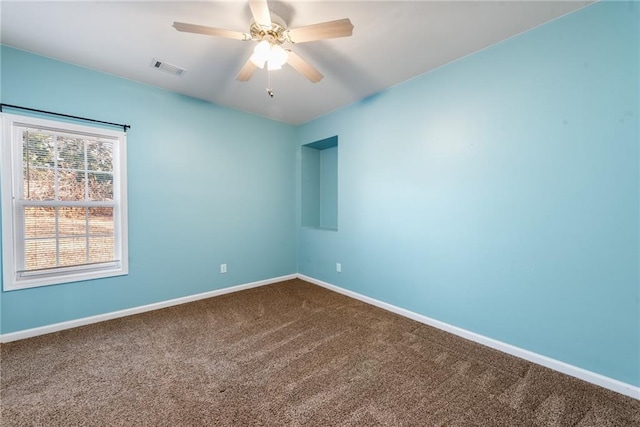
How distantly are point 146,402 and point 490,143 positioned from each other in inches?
128

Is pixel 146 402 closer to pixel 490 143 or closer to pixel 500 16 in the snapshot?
pixel 490 143

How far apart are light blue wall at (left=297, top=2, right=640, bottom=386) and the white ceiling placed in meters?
0.29

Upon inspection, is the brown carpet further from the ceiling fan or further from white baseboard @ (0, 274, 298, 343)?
the ceiling fan

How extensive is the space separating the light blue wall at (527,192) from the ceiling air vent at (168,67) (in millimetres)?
2236

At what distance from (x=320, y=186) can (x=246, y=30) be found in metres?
2.87

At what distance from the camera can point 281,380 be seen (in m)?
1.79

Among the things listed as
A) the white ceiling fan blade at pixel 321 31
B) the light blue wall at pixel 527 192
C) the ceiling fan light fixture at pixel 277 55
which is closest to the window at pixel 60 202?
the ceiling fan light fixture at pixel 277 55

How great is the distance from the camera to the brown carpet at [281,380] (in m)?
1.48

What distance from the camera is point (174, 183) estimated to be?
10.3 feet

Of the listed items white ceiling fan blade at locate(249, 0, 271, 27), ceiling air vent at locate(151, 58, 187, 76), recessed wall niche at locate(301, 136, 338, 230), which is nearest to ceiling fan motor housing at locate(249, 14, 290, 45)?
white ceiling fan blade at locate(249, 0, 271, 27)

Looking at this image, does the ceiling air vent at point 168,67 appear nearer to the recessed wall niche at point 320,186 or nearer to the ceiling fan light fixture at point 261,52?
the ceiling fan light fixture at point 261,52

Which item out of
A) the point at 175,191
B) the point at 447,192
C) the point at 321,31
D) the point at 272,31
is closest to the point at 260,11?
the point at 272,31

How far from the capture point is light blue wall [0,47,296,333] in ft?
7.88

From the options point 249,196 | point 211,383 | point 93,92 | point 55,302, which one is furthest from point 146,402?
point 93,92
